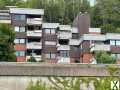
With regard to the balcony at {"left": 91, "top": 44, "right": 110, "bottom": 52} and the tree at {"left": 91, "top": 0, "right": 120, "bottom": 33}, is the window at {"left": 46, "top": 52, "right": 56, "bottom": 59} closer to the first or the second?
the balcony at {"left": 91, "top": 44, "right": 110, "bottom": 52}

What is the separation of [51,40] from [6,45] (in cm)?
2370

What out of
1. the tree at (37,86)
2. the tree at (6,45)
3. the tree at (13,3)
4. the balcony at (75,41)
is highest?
the tree at (37,86)

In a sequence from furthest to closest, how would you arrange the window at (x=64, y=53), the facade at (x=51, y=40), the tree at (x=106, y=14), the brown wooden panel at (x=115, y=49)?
the tree at (x=106, y=14)
the window at (x=64, y=53)
the facade at (x=51, y=40)
the brown wooden panel at (x=115, y=49)

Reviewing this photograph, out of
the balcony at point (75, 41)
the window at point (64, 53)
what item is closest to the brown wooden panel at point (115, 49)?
the balcony at point (75, 41)

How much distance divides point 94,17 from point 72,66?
241 feet

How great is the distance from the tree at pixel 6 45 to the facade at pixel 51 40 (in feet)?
50.6

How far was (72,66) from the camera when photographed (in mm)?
18469

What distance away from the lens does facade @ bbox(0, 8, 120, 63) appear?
71625mm

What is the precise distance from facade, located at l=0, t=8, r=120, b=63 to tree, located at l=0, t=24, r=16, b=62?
15430 mm

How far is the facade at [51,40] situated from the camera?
7162 centimetres

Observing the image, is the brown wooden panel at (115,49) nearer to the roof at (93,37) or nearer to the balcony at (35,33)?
the roof at (93,37)

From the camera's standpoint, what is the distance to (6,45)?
50.8 metres

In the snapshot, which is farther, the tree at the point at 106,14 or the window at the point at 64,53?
the tree at the point at 106,14

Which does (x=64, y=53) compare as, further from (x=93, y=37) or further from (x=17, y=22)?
(x=17, y=22)
